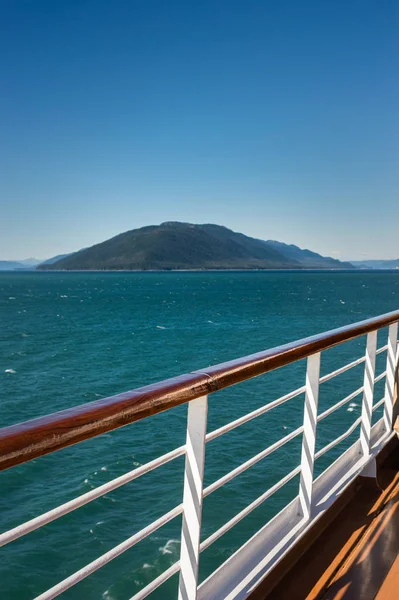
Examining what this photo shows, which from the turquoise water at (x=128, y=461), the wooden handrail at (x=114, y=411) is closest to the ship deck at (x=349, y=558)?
the wooden handrail at (x=114, y=411)

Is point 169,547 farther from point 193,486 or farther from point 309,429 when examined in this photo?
point 193,486

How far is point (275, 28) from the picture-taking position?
20.7 m

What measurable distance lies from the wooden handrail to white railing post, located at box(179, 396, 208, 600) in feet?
0.29

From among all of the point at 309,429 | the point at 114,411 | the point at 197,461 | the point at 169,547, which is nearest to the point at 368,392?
the point at 309,429

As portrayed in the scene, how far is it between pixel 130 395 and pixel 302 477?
119 cm

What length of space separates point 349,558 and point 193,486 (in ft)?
3.31

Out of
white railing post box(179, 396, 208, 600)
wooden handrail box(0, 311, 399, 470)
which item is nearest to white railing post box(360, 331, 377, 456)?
wooden handrail box(0, 311, 399, 470)

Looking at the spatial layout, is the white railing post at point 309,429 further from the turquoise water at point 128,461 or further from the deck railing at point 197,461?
the turquoise water at point 128,461

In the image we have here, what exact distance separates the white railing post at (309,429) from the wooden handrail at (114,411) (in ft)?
1.18

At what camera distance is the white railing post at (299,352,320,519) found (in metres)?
1.85

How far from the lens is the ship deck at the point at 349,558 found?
167 centimetres

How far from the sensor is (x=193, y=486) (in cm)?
120

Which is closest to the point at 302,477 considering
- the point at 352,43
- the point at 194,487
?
the point at 194,487

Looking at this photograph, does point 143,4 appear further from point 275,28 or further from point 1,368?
point 1,368
